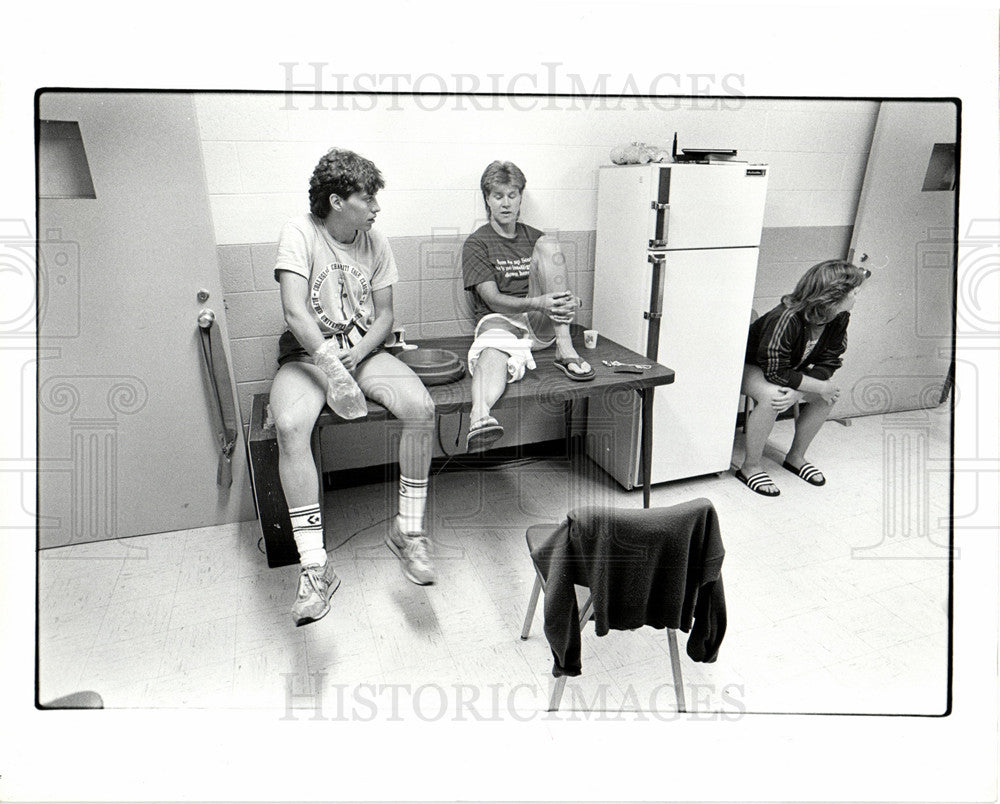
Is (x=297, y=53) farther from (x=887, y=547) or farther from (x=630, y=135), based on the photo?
(x=887, y=547)

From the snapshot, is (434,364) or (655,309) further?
(655,309)

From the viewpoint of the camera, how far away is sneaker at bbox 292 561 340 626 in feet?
4.39

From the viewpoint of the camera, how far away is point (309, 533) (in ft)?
4.48

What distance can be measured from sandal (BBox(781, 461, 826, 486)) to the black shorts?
1199mm

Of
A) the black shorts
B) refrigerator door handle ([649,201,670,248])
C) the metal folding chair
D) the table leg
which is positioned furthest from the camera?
refrigerator door handle ([649,201,670,248])

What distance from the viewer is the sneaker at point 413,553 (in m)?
1.41

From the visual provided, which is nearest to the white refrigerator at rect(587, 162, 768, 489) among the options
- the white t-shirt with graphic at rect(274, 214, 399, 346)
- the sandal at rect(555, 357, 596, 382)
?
the sandal at rect(555, 357, 596, 382)

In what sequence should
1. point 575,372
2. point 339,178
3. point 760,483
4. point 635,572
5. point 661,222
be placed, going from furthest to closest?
1. point 661,222
2. point 760,483
3. point 575,372
4. point 339,178
5. point 635,572

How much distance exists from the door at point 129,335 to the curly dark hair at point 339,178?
28cm

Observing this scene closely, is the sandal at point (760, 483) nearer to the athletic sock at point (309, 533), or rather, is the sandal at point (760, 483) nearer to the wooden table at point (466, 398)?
the wooden table at point (466, 398)

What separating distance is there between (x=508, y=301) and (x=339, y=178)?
492 mm

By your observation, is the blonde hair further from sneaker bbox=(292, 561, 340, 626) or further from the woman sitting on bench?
sneaker bbox=(292, 561, 340, 626)

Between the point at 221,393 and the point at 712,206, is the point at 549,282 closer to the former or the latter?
the point at 712,206

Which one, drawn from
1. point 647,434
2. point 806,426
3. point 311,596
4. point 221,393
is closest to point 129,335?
point 221,393
